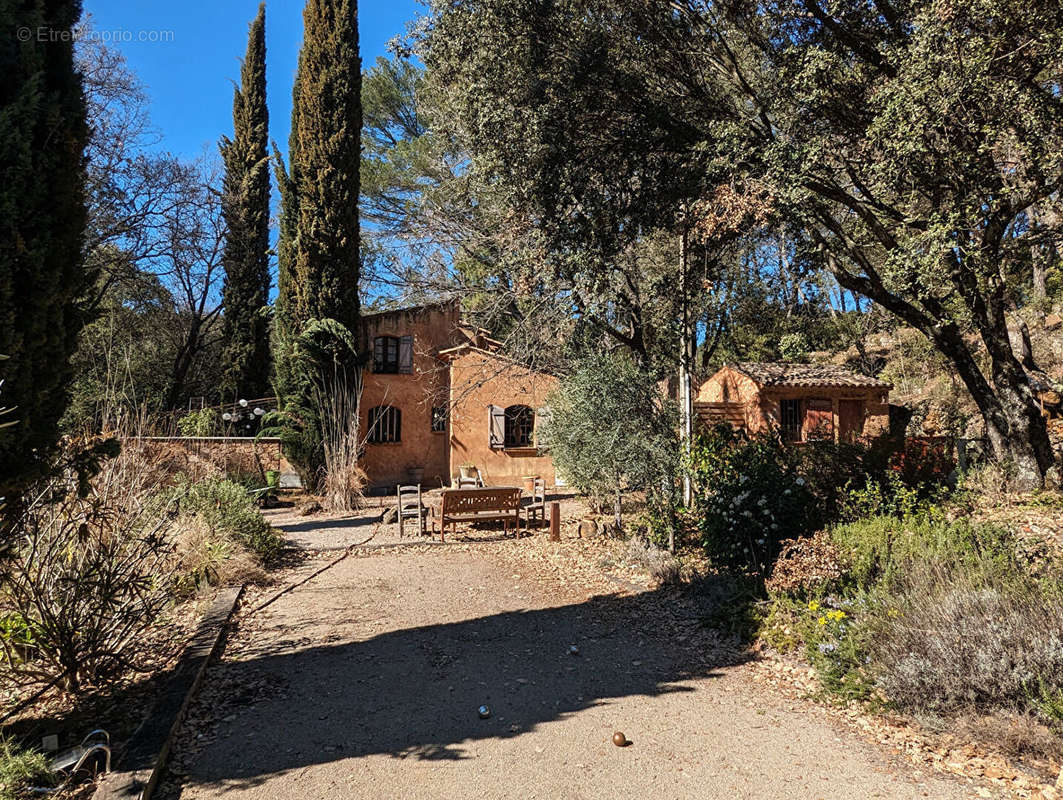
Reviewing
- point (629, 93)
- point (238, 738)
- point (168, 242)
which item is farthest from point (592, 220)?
point (168, 242)

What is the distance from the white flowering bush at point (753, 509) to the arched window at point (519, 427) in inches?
425

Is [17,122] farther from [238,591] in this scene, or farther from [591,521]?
[591,521]

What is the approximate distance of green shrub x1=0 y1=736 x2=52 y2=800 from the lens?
269 cm

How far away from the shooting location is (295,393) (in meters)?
15.4

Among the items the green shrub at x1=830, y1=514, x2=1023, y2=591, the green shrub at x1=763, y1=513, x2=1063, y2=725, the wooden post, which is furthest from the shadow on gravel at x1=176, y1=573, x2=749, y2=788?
the wooden post

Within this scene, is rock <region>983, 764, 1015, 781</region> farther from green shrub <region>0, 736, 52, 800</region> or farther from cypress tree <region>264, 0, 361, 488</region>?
cypress tree <region>264, 0, 361, 488</region>

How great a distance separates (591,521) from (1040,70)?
819 centimetres

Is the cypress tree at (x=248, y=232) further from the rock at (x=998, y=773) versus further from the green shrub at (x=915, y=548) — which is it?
the rock at (x=998, y=773)

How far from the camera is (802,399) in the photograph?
18.6 meters

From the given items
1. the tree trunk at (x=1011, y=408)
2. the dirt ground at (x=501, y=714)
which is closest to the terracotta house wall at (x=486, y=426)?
the tree trunk at (x=1011, y=408)

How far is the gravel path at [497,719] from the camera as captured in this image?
10.1 ft

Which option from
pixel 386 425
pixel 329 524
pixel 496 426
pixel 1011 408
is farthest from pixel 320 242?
pixel 1011 408

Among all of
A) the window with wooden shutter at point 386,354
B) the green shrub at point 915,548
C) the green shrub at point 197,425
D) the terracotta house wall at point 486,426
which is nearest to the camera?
the green shrub at point 915,548

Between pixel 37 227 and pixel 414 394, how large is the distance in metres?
14.8
